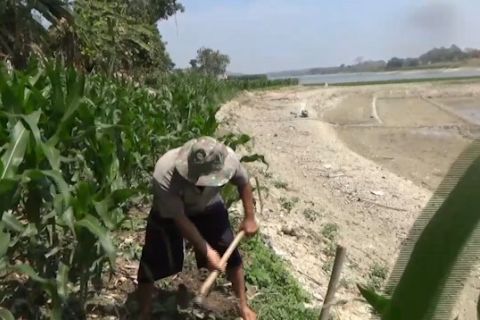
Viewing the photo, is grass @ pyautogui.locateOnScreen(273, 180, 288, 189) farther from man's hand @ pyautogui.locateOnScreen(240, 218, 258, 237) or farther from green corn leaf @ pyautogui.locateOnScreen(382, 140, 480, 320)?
green corn leaf @ pyautogui.locateOnScreen(382, 140, 480, 320)

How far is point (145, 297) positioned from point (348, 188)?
7679 millimetres

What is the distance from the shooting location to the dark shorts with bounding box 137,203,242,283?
395cm

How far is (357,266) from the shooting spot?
661cm

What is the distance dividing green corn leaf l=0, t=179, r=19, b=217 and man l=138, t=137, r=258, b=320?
963mm

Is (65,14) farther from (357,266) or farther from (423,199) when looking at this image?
(357,266)

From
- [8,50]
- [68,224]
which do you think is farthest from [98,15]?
[68,224]

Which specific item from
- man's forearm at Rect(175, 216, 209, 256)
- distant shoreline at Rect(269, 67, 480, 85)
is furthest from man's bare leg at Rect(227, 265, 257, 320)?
distant shoreline at Rect(269, 67, 480, 85)

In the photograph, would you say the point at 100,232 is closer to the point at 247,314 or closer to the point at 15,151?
the point at 15,151

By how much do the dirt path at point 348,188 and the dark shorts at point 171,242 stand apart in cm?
93

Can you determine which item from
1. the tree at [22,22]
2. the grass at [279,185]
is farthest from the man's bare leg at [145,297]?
the tree at [22,22]

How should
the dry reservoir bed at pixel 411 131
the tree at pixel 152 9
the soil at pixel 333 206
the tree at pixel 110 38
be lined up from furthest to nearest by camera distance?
1. the tree at pixel 152 9
2. the dry reservoir bed at pixel 411 131
3. the tree at pixel 110 38
4. the soil at pixel 333 206

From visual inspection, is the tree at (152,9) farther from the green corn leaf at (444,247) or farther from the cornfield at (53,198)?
the green corn leaf at (444,247)

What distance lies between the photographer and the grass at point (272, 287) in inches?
173

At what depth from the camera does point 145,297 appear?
3.93 meters
